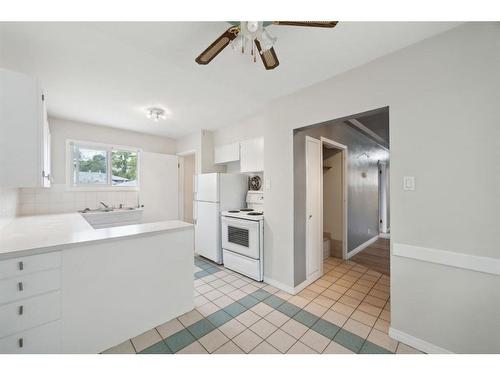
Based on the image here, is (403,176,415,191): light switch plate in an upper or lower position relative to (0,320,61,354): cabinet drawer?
upper

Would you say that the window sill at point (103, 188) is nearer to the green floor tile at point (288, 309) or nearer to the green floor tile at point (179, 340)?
the green floor tile at point (179, 340)

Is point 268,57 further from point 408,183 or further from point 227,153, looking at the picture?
point 227,153

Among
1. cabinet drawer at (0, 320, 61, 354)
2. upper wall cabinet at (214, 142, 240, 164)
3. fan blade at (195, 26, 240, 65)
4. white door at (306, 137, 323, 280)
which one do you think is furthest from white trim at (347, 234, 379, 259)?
cabinet drawer at (0, 320, 61, 354)

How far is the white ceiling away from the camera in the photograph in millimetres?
1454

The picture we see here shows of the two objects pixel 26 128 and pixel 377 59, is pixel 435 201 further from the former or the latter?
pixel 26 128

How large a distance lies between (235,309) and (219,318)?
21cm

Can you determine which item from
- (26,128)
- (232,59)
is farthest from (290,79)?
(26,128)

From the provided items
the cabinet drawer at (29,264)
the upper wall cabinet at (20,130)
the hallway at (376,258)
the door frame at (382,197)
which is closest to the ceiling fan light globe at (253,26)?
the upper wall cabinet at (20,130)

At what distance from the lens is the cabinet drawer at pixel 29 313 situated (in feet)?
3.77

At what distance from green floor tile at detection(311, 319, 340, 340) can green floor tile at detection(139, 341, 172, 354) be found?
1.22 meters

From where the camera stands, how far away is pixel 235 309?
6.75 feet

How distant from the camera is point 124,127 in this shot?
3857 millimetres

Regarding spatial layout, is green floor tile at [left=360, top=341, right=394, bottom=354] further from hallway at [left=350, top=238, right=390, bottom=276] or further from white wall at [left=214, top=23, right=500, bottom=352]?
hallway at [left=350, top=238, right=390, bottom=276]

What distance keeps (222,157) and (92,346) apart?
301cm
